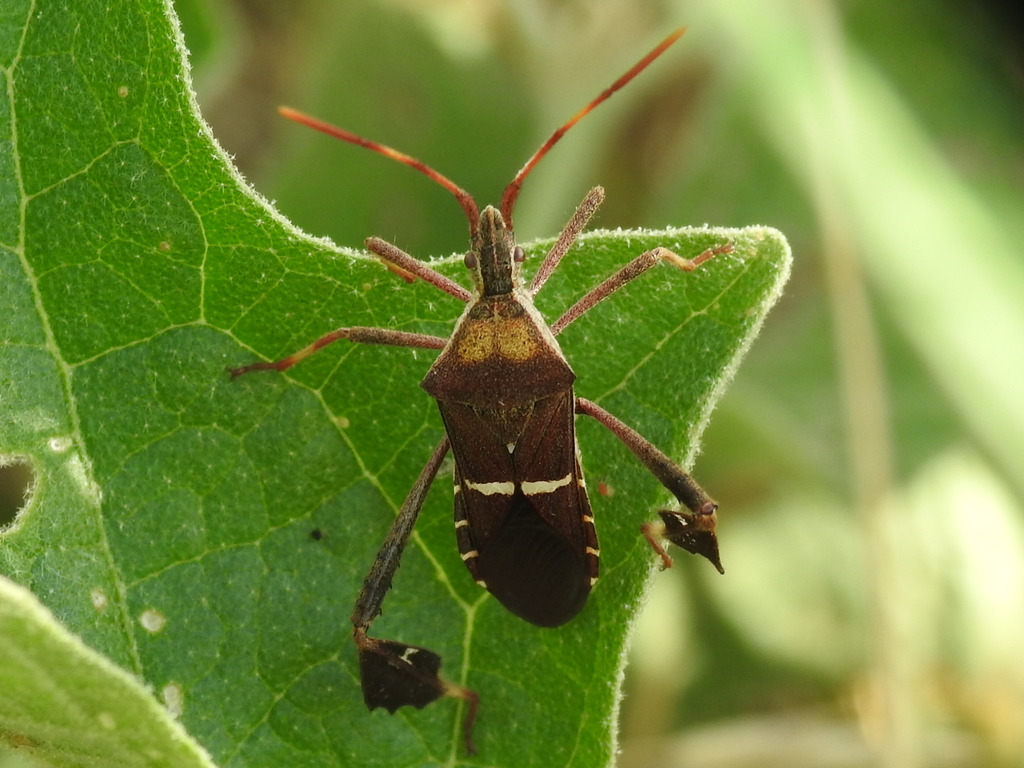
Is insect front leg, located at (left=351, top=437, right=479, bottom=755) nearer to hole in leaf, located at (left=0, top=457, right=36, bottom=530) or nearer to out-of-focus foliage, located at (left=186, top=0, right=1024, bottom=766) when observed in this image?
out-of-focus foliage, located at (left=186, top=0, right=1024, bottom=766)

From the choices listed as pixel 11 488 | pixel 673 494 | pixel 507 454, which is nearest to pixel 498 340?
pixel 507 454

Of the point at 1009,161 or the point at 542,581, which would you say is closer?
the point at 542,581

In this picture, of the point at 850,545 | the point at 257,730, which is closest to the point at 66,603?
the point at 257,730

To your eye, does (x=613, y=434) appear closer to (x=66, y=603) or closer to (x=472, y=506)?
(x=472, y=506)

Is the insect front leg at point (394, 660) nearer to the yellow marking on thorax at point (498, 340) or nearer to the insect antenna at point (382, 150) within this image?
the yellow marking on thorax at point (498, 340)

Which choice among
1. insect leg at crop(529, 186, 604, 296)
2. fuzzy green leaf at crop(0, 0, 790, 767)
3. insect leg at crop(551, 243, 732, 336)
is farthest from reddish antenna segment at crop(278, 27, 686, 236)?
insect leg at crop(551, 243, 732, 336)

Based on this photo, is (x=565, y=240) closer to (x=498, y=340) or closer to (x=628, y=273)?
(x=628, y=273)
